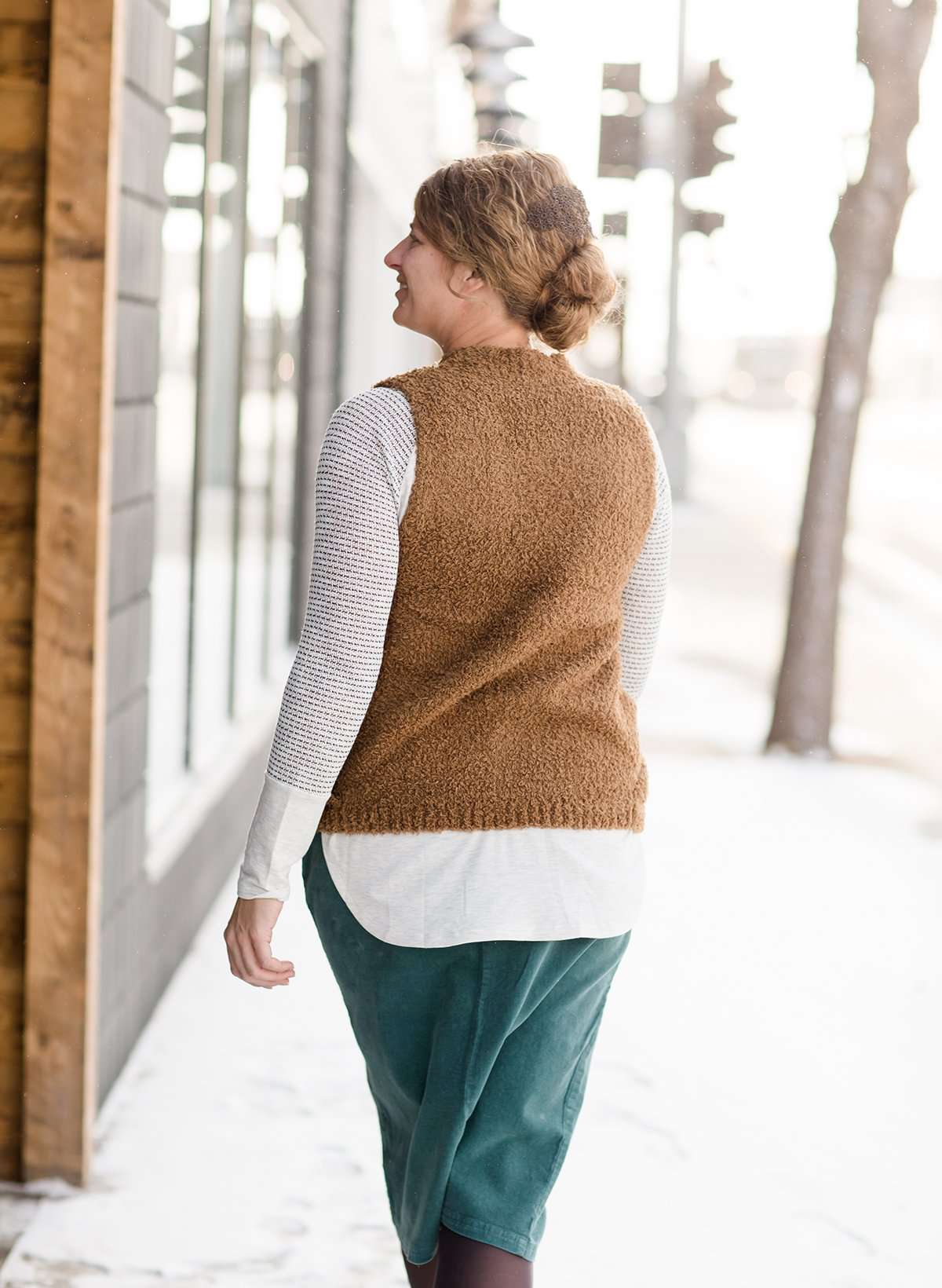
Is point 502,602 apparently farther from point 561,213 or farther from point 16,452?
point 16,452

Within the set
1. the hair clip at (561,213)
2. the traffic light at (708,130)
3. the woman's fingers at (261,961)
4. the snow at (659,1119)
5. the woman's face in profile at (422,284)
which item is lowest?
the snow at (659,1119)

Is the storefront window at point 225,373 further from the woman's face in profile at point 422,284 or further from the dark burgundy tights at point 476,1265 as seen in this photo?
the dark burgundy tights at point 476,1265

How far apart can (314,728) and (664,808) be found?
4.34 meters

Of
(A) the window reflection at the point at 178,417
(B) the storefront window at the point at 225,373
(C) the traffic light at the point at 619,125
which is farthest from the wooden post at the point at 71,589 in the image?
(C) the traffic light at the point at 619,125

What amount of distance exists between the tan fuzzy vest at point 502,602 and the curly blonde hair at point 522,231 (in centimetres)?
5

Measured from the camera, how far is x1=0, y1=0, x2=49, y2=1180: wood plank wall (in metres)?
2.18

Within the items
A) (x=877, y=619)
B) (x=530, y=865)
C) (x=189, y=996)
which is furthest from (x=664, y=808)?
(x=877, y=619)

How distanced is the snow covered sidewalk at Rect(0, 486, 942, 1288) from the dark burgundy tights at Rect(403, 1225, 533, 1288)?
2.65 feet

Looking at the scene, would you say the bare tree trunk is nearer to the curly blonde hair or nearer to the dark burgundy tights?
the curly blonde hair

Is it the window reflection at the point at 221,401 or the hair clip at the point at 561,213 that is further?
the window reflection at the point at 221,401

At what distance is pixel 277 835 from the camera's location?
141 centimetres

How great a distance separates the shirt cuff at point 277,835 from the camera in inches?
55.5

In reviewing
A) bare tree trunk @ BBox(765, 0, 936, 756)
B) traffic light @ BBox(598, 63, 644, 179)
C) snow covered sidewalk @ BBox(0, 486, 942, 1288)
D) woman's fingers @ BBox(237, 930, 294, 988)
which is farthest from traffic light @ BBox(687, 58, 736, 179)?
woman's fingers @ BBox(237, 930, 294, 988)

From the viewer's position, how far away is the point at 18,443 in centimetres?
224
